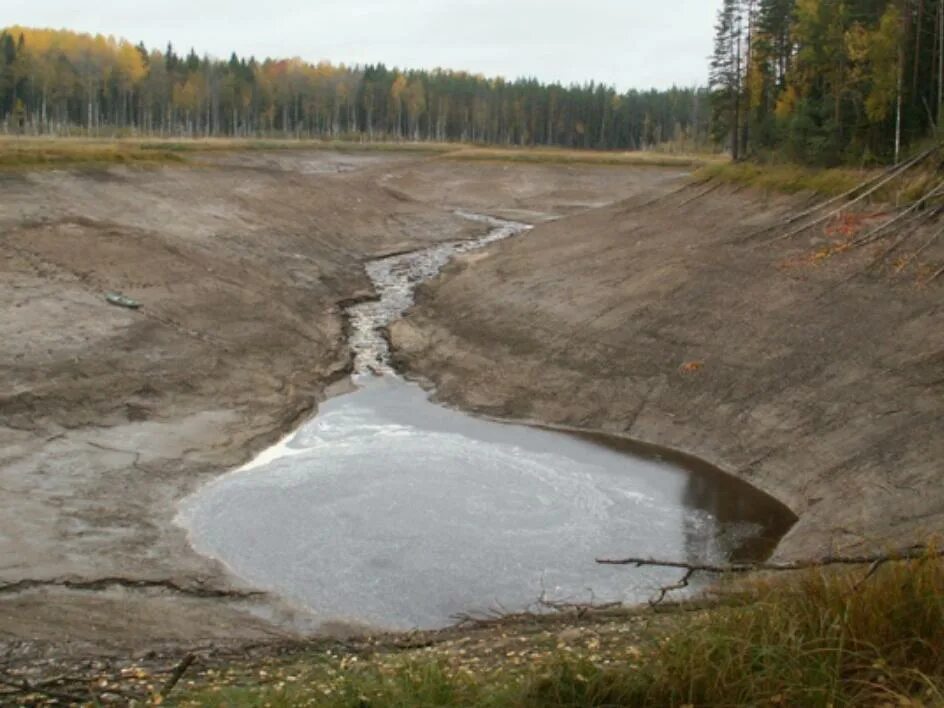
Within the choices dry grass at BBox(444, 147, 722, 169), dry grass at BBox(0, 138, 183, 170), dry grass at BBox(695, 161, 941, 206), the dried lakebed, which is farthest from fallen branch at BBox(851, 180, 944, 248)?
dry grass at BBox(444, 147, 722, 169)

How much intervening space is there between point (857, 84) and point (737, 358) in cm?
2263

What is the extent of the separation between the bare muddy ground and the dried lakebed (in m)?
1.00

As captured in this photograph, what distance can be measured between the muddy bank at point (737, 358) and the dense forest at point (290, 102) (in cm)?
8452

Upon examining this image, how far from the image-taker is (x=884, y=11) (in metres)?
43.8

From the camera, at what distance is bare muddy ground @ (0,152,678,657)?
1480cm

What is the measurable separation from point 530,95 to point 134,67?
5643cm

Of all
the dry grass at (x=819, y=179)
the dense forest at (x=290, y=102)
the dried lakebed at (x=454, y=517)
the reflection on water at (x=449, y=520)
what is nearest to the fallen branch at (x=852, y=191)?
the dry grass at (x=819, y=179)

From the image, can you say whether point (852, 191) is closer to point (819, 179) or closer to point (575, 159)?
point (819, 179)

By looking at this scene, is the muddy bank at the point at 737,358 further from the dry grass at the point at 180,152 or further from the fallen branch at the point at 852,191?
the dry grass at the point at 180,152

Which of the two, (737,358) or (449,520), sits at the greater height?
(737,358)

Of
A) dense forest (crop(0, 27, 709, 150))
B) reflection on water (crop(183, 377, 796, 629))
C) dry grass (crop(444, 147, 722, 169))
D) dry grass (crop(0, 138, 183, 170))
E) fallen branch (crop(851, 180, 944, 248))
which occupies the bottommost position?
reflection on water (crop(183, 377, 796, 629))

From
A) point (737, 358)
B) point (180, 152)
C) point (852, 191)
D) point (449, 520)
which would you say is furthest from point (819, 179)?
point (180, 152)

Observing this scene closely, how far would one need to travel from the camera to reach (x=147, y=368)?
83.3ft

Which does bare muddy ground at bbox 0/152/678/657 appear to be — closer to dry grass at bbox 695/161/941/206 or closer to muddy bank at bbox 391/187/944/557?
muddy bank at bbox 391/187/944/557
